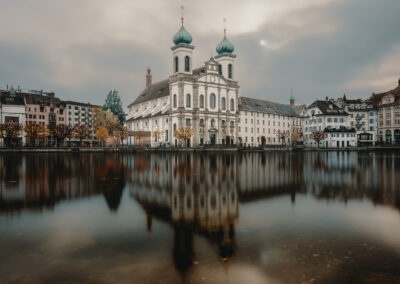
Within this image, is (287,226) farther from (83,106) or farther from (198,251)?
(83,106)

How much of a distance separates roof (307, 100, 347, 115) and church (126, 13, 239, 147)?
32945 mm

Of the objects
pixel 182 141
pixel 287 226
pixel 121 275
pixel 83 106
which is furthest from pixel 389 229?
pixel 83 106

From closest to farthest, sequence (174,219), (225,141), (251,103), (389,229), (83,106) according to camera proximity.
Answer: (389,229), (174,219), (225,141), (251,103), (83,106)

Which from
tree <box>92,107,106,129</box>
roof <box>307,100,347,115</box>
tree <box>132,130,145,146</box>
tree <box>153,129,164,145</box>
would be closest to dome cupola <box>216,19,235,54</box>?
tree <box>153,129,164,145</box>

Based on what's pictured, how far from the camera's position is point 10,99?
85.7 meters

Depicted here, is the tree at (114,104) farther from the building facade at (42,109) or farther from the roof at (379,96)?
the roof at (379,96)

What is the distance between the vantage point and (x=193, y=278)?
4.19 m

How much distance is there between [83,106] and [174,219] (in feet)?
458

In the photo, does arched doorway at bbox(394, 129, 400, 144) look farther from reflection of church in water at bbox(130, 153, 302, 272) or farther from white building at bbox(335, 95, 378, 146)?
reflection of church in water at bbox(130, 153, 302, 272)

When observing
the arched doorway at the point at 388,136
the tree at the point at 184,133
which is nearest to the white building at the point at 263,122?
the tree at the point at 184,133

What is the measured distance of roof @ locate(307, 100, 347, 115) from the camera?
99812 mm

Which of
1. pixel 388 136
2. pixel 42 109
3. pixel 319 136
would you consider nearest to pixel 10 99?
pixel 42 109

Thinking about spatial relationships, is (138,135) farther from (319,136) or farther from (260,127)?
(319,136)

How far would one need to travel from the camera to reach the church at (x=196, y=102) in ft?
253
